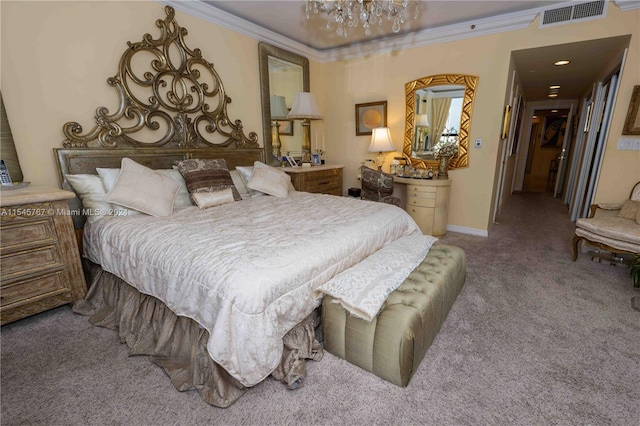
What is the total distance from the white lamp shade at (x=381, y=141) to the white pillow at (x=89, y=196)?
3.35 m

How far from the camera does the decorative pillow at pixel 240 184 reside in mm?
3108

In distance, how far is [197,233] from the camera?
181 cm

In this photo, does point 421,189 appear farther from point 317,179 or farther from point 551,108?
point 551,108

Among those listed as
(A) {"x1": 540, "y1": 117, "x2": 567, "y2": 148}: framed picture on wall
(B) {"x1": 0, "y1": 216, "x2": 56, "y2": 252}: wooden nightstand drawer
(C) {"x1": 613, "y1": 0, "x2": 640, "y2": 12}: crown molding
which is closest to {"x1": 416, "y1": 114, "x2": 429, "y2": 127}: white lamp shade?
(C) {"x1": 613, "y1": 0, "x2": 640, "y2": 12}: crown molding

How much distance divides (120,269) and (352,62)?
14.1ft

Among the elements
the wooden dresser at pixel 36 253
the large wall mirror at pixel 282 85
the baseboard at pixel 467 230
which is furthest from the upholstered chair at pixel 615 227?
the wooden dresser at pixel 36 253

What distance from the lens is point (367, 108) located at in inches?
181

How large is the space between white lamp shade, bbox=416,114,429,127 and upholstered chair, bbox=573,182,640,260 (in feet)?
7.15

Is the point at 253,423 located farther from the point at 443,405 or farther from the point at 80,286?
the point at 80,286

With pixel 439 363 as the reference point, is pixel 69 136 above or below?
above

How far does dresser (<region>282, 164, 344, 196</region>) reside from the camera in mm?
3883

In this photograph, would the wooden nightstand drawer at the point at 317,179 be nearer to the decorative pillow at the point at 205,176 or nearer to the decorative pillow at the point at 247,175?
the decorative pillow at the point at 247,175

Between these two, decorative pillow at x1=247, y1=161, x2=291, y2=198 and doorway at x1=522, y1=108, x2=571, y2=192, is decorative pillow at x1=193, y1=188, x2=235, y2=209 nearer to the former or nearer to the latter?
decorative pillow at x1=247, y1=161, x2=291, y2=198

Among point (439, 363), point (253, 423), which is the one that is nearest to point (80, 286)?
point (253, 423)
